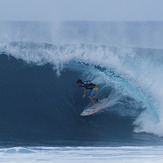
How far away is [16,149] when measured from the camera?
770cm

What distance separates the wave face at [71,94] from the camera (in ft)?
30.3

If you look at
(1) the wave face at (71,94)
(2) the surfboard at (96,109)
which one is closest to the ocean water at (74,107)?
(1) the wave face at (71,94)

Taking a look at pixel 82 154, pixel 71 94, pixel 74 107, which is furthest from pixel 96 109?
pixel 82 154

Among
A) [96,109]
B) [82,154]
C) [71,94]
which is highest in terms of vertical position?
[71,94]

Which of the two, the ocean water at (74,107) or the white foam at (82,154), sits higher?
the ocean water at (74,107)

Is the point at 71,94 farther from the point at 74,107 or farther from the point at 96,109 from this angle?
the point at 96,109

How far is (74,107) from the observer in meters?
10.3

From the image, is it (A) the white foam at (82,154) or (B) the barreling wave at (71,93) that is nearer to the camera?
(A) the white foam at (82,154)

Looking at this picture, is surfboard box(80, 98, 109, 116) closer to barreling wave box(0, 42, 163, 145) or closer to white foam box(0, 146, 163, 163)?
barreling wave box(0, 42, 163, 145)

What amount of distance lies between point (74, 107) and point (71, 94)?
798 mm

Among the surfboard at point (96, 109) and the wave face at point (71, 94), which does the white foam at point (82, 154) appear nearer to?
the wave face at point (71, 94)

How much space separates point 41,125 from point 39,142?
966 mm

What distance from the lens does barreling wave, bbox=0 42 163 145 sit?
9.31 meters

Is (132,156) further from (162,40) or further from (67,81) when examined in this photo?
(162,40)
